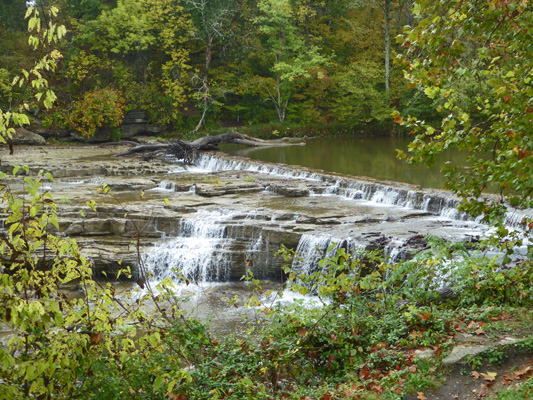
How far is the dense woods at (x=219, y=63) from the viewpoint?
27.2 metres

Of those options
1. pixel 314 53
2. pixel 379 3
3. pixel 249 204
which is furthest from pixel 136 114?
pixel 249 204

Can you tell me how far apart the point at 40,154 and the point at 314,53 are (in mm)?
16782

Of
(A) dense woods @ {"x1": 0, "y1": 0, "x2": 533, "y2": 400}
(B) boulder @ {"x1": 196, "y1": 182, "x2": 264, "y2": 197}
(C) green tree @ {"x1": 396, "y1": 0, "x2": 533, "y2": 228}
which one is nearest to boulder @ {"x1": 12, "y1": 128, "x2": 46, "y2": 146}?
(B) boulder @ {"x1": 196, "y1": 182, "x2": 264, "y2": 197}

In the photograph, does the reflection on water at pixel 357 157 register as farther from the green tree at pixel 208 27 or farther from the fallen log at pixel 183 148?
the green tree at pixel 208 27

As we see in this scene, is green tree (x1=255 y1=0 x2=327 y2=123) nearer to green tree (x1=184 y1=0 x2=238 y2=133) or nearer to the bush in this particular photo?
green tree (x1=184 y1=0 x2=238 y2=133)

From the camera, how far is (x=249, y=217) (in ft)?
36.7

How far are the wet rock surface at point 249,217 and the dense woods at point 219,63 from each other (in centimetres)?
1262

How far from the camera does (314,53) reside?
2911 centimetres

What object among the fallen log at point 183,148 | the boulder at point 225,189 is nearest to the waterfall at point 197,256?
the boulder at point 225,189

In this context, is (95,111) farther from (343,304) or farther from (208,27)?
(343,304)

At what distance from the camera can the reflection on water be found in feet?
53.6

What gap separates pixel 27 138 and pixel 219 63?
13.5 meters

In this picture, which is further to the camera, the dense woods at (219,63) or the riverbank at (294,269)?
the dense woods at (219,63)

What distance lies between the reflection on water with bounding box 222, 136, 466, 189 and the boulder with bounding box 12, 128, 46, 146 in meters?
9.25
